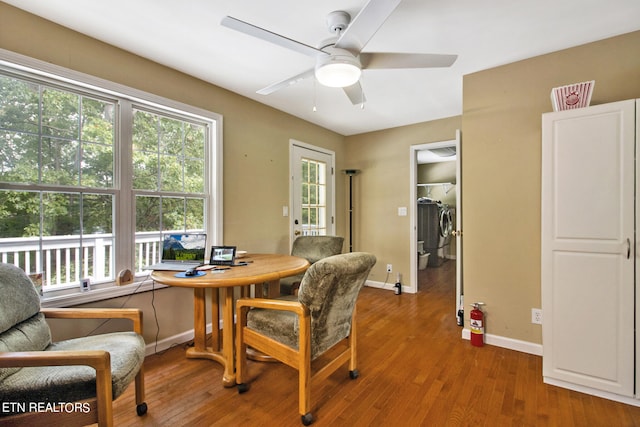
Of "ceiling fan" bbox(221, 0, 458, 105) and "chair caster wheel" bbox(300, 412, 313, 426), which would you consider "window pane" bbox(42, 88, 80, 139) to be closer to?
"ceiling fan" bbox(221, 0, 458, 105)

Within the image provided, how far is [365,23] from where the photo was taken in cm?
135

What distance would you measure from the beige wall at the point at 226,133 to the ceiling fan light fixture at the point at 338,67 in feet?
5.17

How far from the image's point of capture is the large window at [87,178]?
1.80 m

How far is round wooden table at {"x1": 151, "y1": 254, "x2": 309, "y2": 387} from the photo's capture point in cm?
170

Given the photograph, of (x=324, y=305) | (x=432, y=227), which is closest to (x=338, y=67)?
(x=324, y=305)

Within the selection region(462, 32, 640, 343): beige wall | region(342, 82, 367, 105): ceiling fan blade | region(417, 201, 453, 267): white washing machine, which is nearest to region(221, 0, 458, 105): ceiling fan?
region(342, 82, 367, 105): ceiling fan blade

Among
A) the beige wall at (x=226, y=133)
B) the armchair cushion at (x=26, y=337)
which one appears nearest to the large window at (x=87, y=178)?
the beige wall at (x=226, y=133)

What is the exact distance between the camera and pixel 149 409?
5.43ft

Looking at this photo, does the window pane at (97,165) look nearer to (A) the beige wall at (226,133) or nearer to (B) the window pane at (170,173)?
(B) the window pane at (170,173)

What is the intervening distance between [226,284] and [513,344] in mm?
2390

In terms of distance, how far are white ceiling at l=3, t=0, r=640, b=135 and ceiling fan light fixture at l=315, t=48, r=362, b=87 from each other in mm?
373

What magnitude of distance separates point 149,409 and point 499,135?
3.22m

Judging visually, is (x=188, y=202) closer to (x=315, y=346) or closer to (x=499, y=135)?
(x=315, y=346)

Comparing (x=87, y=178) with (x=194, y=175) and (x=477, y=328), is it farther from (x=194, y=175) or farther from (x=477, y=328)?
(x=477, y=328)
